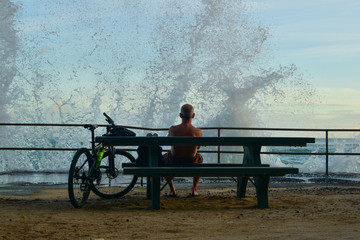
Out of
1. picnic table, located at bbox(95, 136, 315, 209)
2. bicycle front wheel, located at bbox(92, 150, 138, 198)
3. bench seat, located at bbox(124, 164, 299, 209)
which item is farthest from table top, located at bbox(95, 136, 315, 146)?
bicycle front wheel, located at bbox(92, 150, 138, 198)

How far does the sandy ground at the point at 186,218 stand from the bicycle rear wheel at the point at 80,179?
12 cm

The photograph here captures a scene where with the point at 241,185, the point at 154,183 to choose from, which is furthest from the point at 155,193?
the point at 241,185

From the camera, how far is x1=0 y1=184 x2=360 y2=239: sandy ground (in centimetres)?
399

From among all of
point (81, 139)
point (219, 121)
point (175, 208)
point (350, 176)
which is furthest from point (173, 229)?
point (81, 139)

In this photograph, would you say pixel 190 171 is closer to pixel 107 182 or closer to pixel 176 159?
pixel 176 159

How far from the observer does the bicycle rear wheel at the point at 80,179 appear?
5.44 m

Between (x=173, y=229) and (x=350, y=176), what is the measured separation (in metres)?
8.67

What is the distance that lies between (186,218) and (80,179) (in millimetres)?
1583

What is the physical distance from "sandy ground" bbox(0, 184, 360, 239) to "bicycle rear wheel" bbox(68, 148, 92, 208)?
0.12 m

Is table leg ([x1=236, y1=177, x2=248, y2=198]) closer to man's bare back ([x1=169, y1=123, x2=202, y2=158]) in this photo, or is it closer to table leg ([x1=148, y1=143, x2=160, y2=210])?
man's bare back ([x1=169, y1=123, x2=202, y2=158])

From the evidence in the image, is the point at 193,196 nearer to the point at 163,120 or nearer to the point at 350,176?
the point at 350,176

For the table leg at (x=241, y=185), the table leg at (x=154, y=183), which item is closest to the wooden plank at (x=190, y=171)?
the table leg at (x=154, y=183)

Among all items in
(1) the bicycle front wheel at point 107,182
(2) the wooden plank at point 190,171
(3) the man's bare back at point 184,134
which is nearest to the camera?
(2) the wooden plank at point 190,171

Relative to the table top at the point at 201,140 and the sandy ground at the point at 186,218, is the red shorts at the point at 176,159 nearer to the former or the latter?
the sandy ground at the point at 186,218
